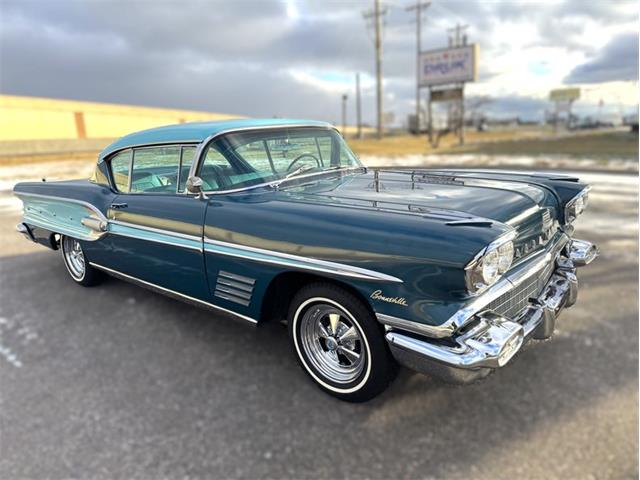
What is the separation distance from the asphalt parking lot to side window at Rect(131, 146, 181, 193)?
931 mm

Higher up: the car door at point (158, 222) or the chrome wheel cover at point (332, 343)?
the car door at point (158, 222)

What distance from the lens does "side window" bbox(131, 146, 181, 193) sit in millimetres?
3035

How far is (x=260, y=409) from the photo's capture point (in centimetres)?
226

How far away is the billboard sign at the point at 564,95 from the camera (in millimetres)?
54438

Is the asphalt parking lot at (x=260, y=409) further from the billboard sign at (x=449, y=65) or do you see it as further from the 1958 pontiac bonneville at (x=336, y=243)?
the billboard sign at (x=449, y=65)

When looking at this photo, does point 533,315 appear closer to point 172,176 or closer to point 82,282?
point 172,176

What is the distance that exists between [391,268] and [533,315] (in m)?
0.91

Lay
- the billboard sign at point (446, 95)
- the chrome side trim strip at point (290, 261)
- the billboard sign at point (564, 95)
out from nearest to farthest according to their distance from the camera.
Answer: the chrome side trim strip at point (290, 261) < the billboard sign at point (446, 95) < the billboard sign at point (564, 95)

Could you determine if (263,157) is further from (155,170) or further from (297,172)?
(155,170)

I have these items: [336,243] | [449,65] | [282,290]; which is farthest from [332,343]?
[449,65]

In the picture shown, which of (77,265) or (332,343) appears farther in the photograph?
(77,265)

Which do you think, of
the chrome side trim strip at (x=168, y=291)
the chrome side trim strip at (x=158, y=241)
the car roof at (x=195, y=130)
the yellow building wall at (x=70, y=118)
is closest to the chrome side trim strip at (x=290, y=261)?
the chrome side trim strip at (x=158, y=241)

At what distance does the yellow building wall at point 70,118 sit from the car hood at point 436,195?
21578mm

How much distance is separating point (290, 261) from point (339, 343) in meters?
0.50
